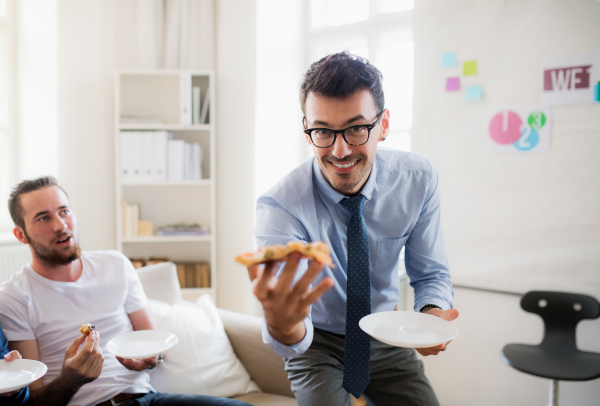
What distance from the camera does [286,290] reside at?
0.88 metres

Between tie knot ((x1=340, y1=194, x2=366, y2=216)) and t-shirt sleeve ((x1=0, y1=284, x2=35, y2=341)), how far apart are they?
1174mm

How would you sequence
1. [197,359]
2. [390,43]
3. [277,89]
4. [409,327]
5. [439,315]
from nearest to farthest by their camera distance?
[409,327]
[439,315]
[197,359]
[390,43]
[277,89]

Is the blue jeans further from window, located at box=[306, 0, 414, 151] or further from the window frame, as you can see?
the window frame

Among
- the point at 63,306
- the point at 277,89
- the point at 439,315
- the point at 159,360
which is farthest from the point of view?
the point at 277,89

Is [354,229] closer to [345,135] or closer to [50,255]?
[345,135]

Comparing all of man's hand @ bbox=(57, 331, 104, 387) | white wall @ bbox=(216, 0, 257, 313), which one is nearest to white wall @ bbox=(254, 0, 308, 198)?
white wall @ bbox=(216, 0, 257, 313)

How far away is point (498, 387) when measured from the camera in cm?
249

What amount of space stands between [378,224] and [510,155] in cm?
130

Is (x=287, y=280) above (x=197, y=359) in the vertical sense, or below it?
above

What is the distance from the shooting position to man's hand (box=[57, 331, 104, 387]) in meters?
1.32

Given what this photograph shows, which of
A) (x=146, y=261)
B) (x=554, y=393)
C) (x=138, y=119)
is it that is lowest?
(x=554, y=393)

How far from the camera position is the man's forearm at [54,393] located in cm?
138

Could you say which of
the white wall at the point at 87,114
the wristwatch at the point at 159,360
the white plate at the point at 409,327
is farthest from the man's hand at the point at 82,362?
the white wall at the point at 87,114

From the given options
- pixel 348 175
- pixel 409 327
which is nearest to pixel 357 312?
pixel 409 327
